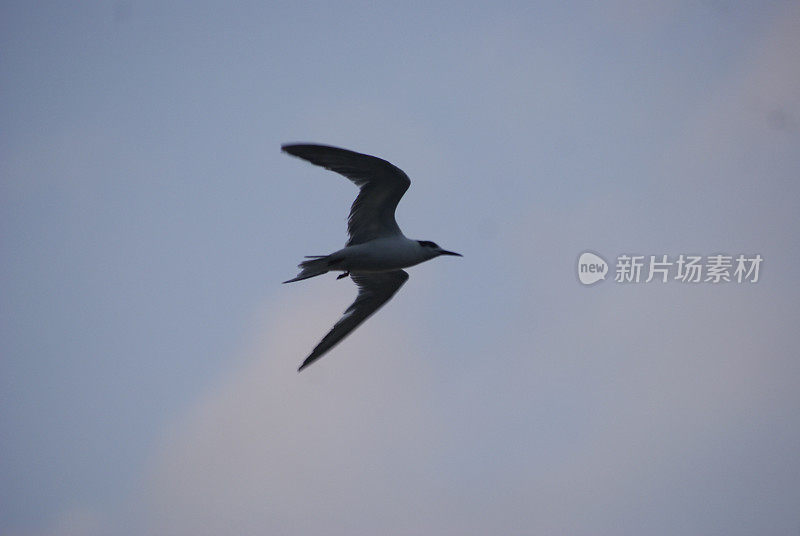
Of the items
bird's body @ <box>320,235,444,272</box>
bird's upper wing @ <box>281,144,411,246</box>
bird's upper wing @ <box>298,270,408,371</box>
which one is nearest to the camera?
bird's upper wing @ <box>281,144,411,246</box>

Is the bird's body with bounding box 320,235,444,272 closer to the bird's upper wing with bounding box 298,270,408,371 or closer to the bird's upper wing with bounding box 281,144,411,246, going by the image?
the bird's upper wing with bounding box 281,144,411,246

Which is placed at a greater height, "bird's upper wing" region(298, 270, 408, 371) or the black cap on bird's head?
the black cap on bird's head

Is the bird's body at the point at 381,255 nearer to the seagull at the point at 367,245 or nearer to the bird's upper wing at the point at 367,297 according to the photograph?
the seagull at the point at 367,245

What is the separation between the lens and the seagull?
20078 mm

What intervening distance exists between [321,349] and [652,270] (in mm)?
7587

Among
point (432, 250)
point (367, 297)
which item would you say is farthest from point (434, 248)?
point (367, 297)

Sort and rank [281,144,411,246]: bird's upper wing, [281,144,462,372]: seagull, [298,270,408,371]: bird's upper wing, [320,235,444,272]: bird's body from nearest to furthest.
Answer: [281,144,411,246]: bird's upper wing < [281,144,462,372]: seagull < [320,235,444,272]: bird's body < [298,270,408,371]: bird's upper wing

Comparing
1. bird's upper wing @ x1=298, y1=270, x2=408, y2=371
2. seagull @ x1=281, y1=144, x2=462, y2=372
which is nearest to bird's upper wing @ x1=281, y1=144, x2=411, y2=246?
seagull @ x1=281, y1=144, x2=462, y2=372

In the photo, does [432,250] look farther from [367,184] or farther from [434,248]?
[367,184]

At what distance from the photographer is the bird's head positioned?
21422 millimetres

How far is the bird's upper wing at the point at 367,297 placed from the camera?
872 inches

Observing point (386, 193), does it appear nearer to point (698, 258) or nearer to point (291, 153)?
point (291, 153)

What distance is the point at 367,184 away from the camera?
20.6m

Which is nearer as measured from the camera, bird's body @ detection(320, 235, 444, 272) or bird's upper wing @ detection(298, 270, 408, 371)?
bird's body @ detection(320, 235, 444, 272)
